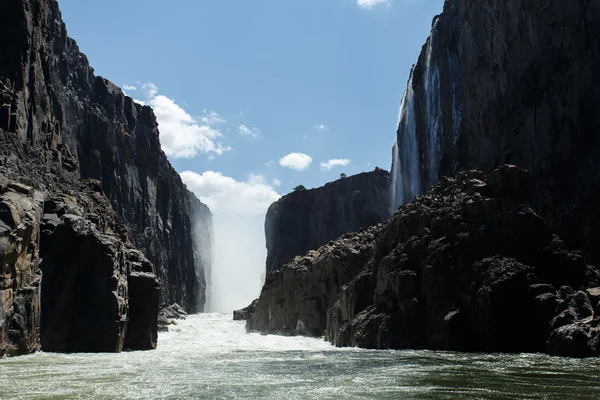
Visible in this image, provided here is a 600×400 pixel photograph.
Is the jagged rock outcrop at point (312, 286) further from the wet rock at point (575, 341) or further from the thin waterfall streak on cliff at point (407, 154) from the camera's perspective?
the wet rock at point (575, 341)

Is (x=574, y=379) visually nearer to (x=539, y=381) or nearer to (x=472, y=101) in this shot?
(x=539, y=381)

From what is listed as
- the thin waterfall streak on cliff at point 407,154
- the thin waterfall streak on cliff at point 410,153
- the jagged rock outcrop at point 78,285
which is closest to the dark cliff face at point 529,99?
the thin waterfall streak on cliff at point 410,153

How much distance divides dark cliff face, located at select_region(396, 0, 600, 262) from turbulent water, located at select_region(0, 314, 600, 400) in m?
21.6

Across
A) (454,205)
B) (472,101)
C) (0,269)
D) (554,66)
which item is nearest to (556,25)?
(554,66)

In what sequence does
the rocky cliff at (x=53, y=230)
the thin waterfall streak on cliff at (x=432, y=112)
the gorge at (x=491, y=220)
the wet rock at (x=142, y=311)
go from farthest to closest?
1. the thin waterfall streak on cliff at (x=432, y=112)
2. the wet rock at (x=142, y=311)
3. the gorge at (x=491, y=220)
4. the rocky cliff at (x=53, y=230)

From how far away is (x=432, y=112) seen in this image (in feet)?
236

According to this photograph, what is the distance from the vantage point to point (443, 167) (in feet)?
220

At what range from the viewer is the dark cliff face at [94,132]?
50.2 m

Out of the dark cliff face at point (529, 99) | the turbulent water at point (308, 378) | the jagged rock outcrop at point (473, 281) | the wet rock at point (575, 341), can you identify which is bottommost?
the turbulent water at point (308, 378)

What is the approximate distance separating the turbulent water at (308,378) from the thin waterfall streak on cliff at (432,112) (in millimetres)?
41313

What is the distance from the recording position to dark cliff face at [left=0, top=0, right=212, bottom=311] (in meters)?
50.2

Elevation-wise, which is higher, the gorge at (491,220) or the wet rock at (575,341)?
the gorge at (491,220)

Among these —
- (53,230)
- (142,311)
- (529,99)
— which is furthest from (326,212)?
(53,230)

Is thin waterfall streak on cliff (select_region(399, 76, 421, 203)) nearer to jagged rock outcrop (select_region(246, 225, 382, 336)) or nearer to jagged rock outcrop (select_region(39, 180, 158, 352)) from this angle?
jagged rock outcrop (select_region(246, 225, 382, 336))
